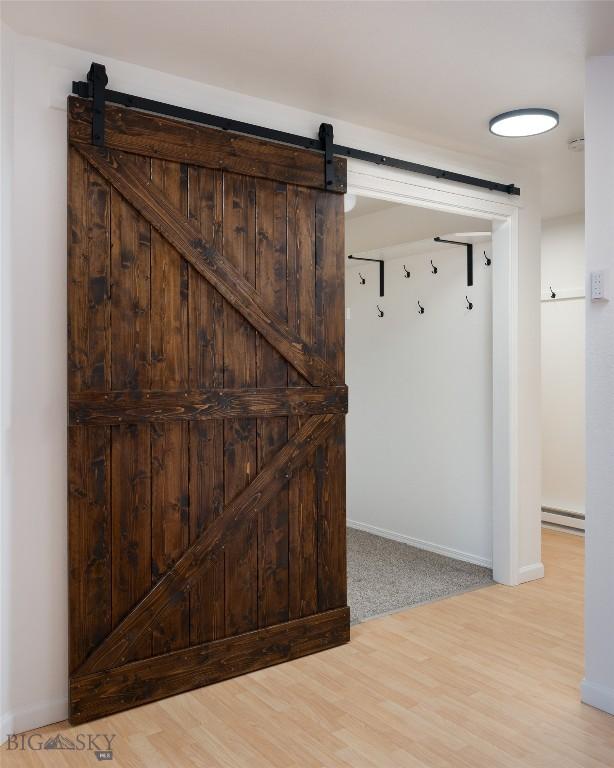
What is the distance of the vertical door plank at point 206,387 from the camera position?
9.12ft

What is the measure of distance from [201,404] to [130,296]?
20.5 inches

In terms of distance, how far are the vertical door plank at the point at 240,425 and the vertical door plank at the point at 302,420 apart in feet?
0.66

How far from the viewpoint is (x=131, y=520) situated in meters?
2.63

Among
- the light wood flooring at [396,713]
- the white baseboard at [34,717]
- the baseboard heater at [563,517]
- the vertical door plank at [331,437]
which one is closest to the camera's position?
the light wood flooring at [396,713]

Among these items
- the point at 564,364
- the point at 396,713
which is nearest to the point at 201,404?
the point at 396,713

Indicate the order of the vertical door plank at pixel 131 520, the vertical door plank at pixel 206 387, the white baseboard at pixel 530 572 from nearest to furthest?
the vertical door plank at pixel 131 520
the vertical door plank at pixel 206 387
the white baseboard at pixel 530 572

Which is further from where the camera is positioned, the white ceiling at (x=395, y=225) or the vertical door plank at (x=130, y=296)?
the white ceiling at (x=395, y=225)

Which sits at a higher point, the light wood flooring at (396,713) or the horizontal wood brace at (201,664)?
the horizontal wood brace at (201,664)

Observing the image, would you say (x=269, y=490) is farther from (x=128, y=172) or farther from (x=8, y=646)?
(x=128, y=172)

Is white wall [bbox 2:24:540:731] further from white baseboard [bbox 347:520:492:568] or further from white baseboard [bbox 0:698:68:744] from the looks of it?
white baseboard [bbox 347:520:492:568]

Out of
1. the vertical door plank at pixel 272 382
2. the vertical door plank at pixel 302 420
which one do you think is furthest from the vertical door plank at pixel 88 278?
the vertical door plank at pixel 302 420

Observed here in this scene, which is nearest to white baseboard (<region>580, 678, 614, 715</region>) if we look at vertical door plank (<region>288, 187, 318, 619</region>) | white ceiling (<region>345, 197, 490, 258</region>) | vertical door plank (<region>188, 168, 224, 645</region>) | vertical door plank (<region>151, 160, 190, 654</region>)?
vertical door plank (<region>288, 187, 318, 619</region>)

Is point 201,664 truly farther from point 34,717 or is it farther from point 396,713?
point 396,713

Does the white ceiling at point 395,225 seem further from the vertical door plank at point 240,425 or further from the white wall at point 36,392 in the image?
the white wall at point 36,392
